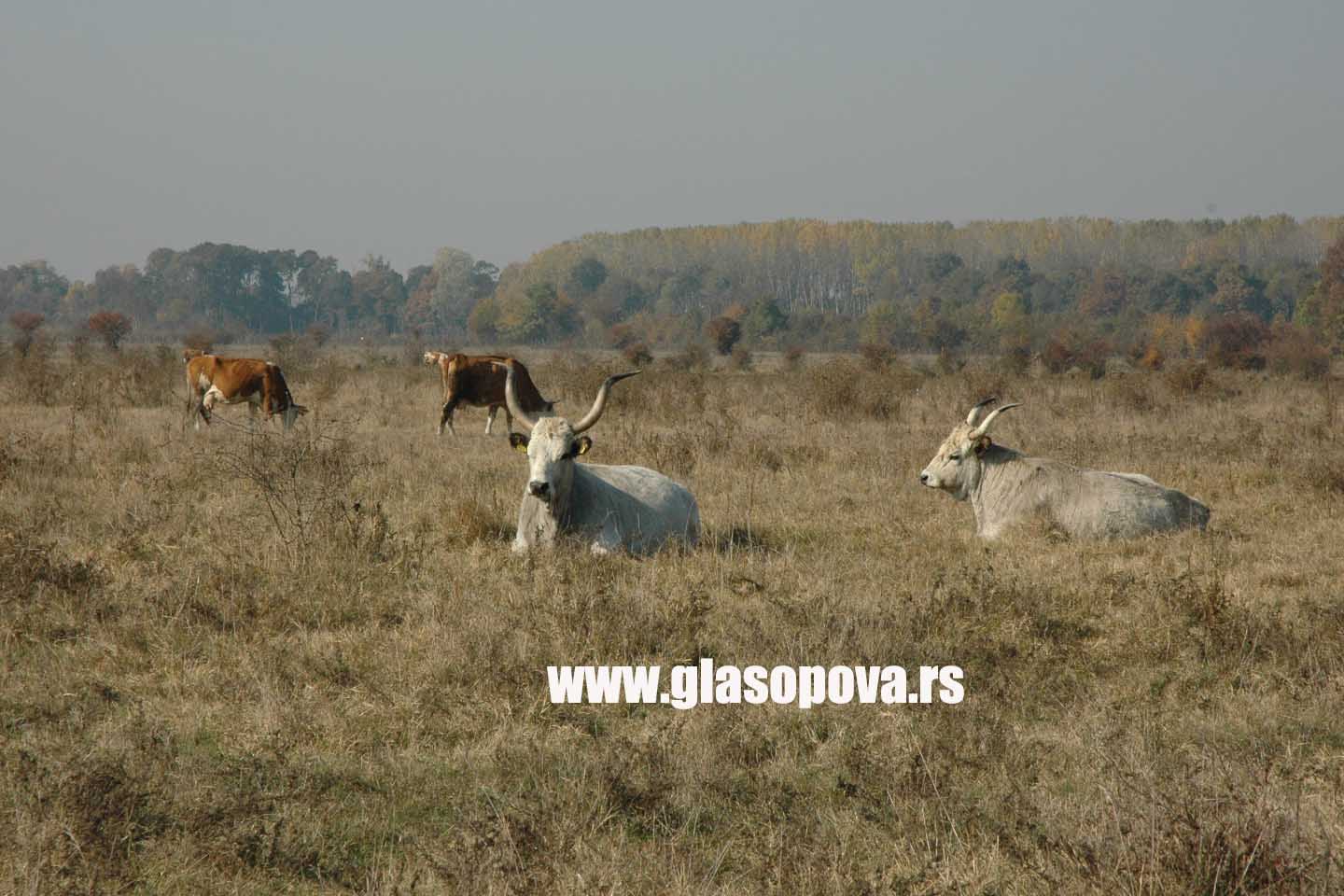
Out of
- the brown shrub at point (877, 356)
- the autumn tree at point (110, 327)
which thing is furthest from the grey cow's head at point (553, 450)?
the autumn tree at point (110, 327)

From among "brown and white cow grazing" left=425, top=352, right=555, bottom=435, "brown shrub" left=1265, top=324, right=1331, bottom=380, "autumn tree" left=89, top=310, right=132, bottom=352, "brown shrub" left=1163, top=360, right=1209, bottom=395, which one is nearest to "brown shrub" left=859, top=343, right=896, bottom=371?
"brown shrub" left=1163, top=360, right=1209, bottom=395

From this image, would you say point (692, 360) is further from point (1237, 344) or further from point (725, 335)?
point (1237, 344)

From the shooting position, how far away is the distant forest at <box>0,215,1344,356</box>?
4252 inches

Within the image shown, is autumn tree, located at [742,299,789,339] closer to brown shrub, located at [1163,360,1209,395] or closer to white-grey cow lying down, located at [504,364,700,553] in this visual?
brown shrub, located at [1163,360,1209,395]

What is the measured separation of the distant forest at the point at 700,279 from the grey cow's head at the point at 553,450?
9225 centimetres

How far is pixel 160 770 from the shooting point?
4590 millimetres

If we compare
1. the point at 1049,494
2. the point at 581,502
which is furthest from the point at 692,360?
the point at 581,502

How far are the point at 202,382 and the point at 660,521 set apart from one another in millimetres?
11792

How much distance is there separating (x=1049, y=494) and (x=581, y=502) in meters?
3.81

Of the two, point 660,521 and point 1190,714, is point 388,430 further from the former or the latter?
point 1190,714

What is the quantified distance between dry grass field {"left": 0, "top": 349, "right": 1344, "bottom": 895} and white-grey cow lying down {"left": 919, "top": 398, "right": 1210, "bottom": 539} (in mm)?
331

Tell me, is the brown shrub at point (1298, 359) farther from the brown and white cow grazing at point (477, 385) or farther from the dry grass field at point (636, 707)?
the dry grass field at point (636, 707)

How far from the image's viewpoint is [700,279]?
136875 mm

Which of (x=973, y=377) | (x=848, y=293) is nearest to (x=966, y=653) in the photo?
(x=973, y=377)
